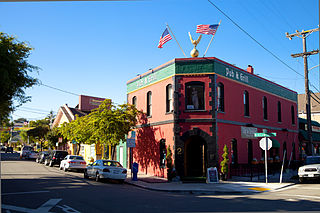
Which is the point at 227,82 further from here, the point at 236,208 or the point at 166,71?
the point at 236,208

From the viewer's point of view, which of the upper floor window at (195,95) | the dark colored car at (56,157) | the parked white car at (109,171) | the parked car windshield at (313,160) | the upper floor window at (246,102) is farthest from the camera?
the dark colored car at (56,157)

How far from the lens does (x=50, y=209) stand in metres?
8.99

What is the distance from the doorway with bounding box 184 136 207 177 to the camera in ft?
63.3

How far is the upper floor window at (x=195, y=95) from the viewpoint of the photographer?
19750mm

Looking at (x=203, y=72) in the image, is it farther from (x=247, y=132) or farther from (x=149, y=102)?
(x=247, y=132)

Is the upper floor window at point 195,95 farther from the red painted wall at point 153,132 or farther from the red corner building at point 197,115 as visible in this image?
the red painted wall at point 153,132

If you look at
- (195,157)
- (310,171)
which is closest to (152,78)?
(195,157)

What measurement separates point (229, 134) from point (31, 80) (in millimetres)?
13339

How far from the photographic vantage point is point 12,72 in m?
11.6

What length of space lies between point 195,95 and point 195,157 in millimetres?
4185

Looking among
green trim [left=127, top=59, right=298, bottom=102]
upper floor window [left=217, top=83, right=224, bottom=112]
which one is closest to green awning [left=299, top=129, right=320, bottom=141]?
green trim [left=127, top=59, right=298, bottom=102]

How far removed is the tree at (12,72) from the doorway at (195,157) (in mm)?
10630

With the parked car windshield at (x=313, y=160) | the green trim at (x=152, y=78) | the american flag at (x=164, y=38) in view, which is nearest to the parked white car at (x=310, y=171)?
the parked car windshield at (x=313, y=160)

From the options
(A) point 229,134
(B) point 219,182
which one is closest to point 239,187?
(B) point 219,182
